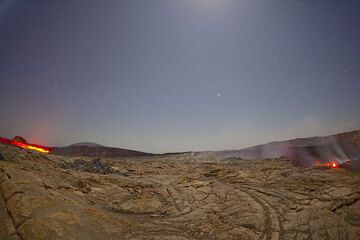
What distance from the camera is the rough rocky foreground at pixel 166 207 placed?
322 inches

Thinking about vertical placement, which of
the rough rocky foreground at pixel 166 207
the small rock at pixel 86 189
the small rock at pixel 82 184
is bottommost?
the rough rocky foreground at pixel 166 207

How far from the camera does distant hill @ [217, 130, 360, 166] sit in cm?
3706

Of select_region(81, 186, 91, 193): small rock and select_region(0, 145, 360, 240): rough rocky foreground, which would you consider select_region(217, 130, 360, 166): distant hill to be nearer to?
select_region(0, 145, 360, 240): rough rocky foreground

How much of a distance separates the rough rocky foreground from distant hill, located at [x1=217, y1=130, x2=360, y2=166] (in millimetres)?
24841

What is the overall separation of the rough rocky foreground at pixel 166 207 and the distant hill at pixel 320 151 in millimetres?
24841

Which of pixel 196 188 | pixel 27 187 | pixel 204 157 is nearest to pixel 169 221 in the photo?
pixel 196 188

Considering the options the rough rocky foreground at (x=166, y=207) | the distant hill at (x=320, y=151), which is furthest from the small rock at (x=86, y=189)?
the distant hill at (x=320, y=151)

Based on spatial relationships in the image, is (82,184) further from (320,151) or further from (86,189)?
(320,151)

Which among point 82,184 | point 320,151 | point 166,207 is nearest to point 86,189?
point 82,184

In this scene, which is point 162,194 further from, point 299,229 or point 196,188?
point 299,229

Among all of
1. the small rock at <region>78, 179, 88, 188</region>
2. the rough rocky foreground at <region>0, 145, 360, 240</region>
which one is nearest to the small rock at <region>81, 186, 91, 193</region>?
the rough rocky foreground at <region>0, 145, 360, 240</region>

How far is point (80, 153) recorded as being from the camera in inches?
2111

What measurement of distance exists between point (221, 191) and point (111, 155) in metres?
41.2

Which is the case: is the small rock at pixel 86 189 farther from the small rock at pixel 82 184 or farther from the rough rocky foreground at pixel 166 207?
the small rock at pixel 82 184
